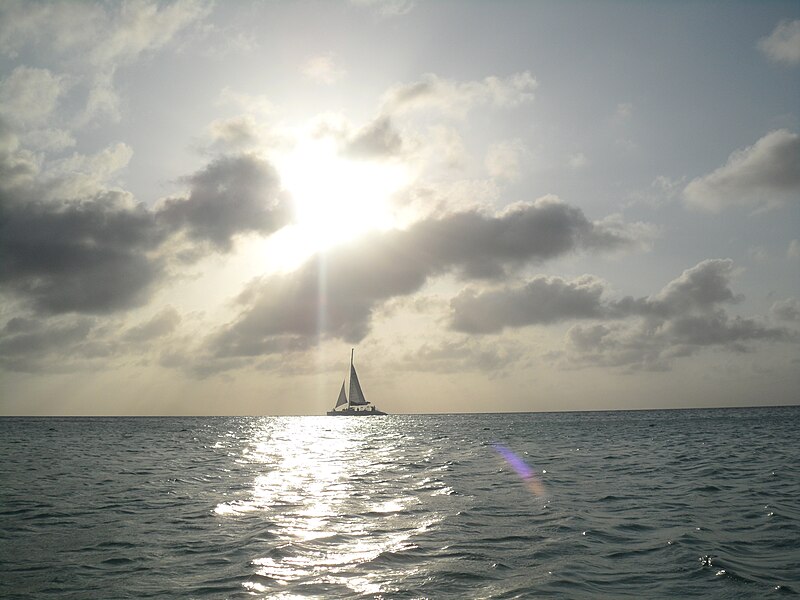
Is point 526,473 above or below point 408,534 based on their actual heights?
below

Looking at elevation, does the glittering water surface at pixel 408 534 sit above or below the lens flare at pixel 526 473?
above

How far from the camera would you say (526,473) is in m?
38.0

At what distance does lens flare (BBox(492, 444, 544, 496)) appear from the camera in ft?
100

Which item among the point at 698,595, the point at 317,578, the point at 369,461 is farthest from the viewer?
the point at 369,461

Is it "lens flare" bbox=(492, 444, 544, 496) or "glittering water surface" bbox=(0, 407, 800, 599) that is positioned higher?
"glittering water surface" bbox=(0, 407, 800, 599)

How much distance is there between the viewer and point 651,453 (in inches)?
2147

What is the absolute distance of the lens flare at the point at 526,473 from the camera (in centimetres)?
3061

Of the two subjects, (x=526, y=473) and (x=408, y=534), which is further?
(x=526, y=473)

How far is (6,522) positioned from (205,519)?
7605 millimetres

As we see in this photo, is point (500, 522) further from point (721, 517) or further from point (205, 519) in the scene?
point (205, 519)

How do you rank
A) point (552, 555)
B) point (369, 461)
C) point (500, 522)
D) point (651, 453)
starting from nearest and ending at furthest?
point (552, 555), point (500, 522), point (369, 461), point (651, 453)

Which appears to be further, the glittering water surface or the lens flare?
the lens flare

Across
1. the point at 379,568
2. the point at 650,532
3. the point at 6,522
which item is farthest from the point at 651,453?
the point at 6,522

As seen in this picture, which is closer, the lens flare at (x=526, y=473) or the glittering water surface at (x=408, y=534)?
the glittering water surface at (x=408, y=534)
